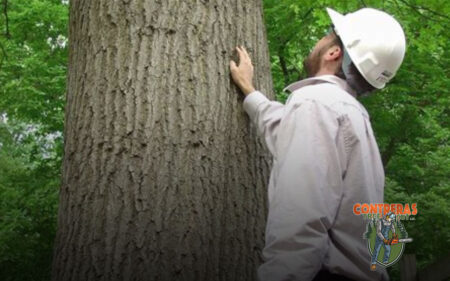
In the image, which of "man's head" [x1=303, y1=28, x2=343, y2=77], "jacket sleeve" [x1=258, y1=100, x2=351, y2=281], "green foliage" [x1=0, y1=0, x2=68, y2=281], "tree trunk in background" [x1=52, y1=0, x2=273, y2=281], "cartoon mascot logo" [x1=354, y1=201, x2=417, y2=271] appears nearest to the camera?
"jacket sleeve" [x1=258, y1=100, x2=351, y2=281]

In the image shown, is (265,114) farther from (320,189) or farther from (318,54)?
(320,189)

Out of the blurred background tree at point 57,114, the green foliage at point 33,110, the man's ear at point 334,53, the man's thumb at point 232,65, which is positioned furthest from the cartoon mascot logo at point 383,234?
the green foliage at point 33,110

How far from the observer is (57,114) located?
763cm

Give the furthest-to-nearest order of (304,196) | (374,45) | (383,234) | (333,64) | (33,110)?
(33,110)
(333,64)
(374,45)
(383,234)
(304,196)

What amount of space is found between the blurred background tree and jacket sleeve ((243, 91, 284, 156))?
461cm

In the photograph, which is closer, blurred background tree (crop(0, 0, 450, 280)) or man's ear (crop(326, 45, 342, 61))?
man's ear (crop(326, 45, 342, 61))

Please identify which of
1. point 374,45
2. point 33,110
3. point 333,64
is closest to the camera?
point 374,45

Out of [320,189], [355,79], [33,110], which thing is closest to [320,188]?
[320,189]

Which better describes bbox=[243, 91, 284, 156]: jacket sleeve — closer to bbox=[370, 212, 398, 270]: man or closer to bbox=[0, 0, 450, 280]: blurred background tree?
bbox=[370, 212, 398, 270]: man

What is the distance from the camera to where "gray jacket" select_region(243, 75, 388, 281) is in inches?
62.8

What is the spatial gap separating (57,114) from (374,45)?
660 cm

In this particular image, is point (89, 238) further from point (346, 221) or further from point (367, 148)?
point (367, 148)

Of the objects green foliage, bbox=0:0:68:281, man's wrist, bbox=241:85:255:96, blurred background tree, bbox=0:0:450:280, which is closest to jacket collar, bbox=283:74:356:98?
man's wrist, bbox=241:85:255:96

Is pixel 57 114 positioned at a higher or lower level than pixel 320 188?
higher
